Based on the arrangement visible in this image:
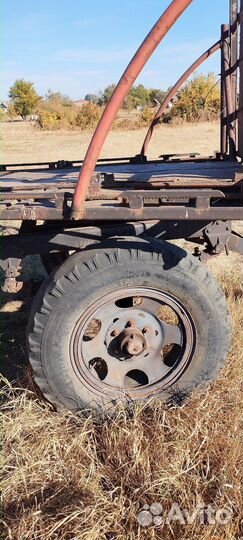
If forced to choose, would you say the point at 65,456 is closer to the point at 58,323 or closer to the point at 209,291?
the point at 58,323

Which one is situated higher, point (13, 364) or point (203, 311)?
point (203, 311)

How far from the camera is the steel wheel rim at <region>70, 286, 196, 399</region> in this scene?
2.96 metres

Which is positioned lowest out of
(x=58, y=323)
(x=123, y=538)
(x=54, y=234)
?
(x=123, y=538)

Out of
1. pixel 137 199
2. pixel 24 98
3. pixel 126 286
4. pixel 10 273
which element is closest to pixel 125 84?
pixel 137 199

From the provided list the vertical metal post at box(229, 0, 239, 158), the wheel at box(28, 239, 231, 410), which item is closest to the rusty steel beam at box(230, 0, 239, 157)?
the vertical metal post at box(229, 0, 239, 158)

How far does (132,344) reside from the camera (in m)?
2.97

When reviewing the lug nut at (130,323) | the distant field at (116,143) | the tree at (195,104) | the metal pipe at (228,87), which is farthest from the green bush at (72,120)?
the lug nut at (130,323)

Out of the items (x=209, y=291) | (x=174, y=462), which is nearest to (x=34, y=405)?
(x=174, y=462)

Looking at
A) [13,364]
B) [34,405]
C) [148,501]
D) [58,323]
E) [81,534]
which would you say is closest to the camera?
[81,534]

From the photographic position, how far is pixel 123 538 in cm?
228

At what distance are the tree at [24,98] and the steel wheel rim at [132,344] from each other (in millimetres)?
46344

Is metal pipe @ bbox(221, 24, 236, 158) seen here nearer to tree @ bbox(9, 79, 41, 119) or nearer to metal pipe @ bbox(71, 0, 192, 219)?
metal pipe @ bbox(71, 0, 192, 219)

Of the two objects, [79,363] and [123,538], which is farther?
[79,363]

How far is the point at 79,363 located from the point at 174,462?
0.75m
